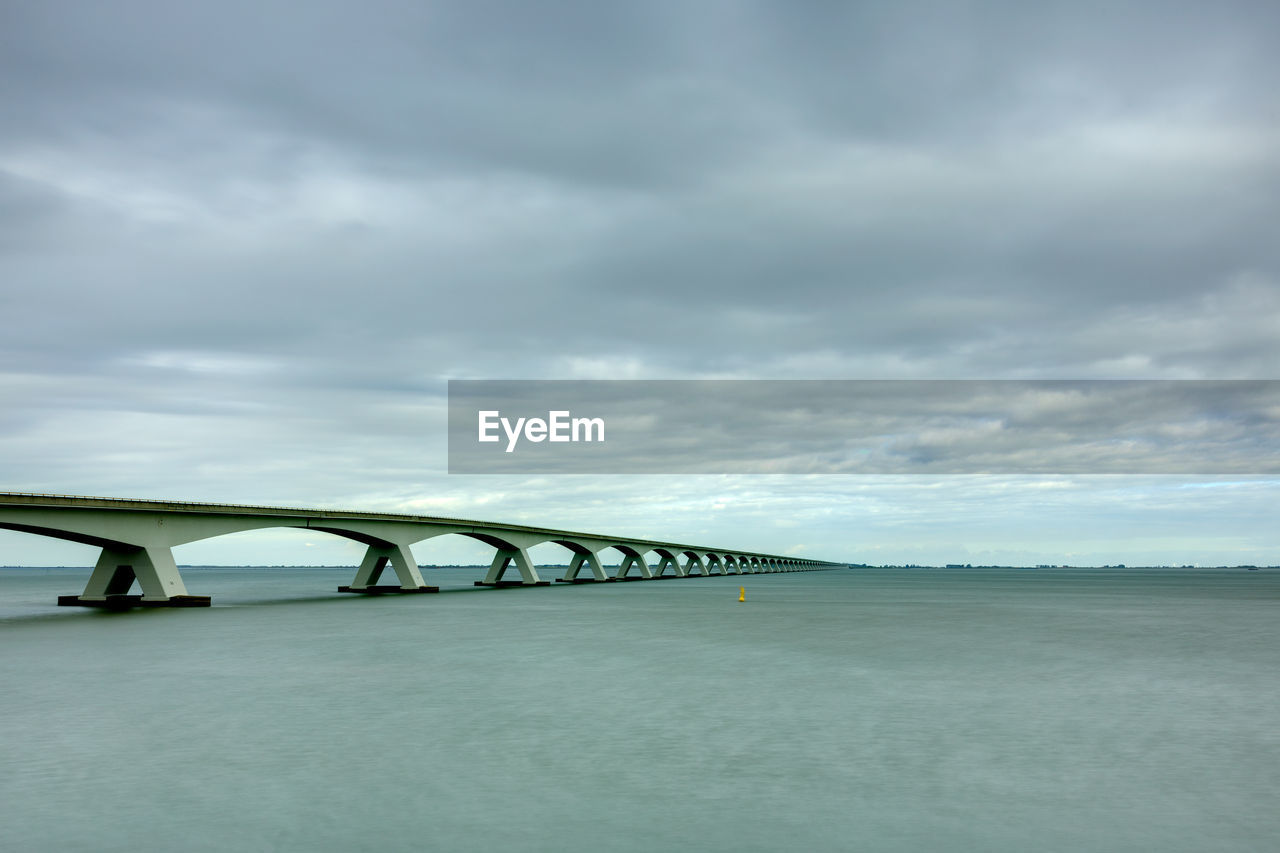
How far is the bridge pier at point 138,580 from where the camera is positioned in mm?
58906

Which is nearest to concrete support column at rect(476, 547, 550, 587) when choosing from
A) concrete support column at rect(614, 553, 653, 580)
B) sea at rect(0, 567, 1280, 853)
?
concrete support column at rect(614, 553, 653, 580)

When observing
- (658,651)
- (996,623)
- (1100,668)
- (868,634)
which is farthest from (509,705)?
(996,623)

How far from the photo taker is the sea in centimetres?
1127

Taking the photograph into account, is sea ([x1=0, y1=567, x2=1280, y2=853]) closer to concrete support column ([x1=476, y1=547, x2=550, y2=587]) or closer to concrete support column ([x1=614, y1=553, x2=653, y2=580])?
concrete support column ([x1=476, y1=547, x2=550, y2=587])

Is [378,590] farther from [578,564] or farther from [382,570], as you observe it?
[578,564]

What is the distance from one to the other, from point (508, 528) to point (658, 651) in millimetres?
75353

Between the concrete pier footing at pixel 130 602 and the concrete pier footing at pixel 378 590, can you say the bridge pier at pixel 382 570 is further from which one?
the concrete pier footing at pixel 130 602

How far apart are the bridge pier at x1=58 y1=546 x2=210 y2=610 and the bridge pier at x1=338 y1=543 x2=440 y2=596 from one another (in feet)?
84.0

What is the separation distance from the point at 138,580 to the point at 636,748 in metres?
56.3

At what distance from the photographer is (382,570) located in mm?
94062

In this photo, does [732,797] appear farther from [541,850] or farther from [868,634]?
[868,634]

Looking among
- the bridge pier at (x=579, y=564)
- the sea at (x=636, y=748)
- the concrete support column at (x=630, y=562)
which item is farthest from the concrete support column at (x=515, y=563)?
the sea at (x=636, y=748)

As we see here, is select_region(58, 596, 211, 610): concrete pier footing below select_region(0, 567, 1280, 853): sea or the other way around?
below

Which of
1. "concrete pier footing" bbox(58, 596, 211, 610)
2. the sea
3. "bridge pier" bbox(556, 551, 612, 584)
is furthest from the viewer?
"bridge pier" bbox(556, 551, 612, 584)
